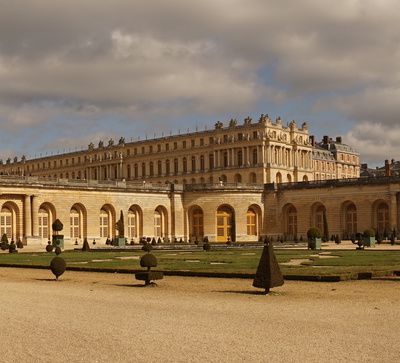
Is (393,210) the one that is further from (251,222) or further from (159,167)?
(159,167)

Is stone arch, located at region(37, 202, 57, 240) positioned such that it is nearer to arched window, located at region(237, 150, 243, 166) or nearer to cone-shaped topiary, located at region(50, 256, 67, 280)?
cone-shaped topiary, located at region(50, 256, 67, 280)

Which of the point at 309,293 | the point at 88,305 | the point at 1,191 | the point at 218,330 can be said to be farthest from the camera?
the point at 1,191

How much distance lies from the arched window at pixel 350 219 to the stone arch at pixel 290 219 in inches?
234

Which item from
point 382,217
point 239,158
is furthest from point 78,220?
point 239,158

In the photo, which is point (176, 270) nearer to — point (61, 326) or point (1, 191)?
point (61, 326)

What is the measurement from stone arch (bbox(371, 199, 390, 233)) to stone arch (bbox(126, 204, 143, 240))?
22739 millimetres

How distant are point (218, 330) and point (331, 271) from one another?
39.8 ft

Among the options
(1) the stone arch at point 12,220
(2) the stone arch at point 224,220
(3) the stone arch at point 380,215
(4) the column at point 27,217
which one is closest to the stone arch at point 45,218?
(4) the column at point 27,217

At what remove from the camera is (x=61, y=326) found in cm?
1415

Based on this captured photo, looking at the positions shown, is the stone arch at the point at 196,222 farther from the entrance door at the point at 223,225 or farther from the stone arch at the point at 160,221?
the stone arch at the point at 160,221

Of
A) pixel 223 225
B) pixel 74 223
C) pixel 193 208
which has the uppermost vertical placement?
pixel 193 208

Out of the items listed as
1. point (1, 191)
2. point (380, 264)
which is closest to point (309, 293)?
point (380, 264)

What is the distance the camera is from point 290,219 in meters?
72.8

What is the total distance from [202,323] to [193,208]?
194ft
